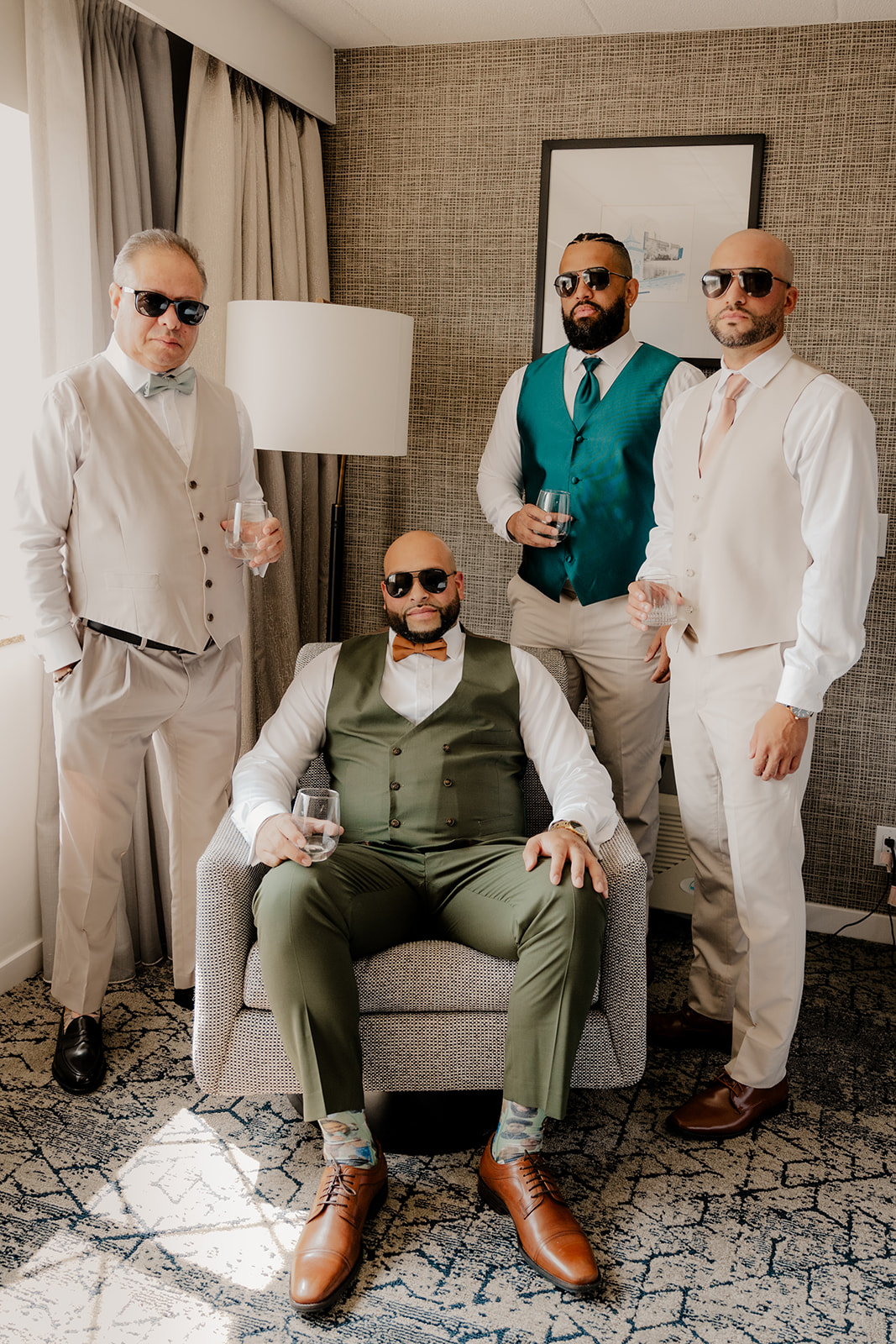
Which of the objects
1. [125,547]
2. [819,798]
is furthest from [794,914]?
[125,547]

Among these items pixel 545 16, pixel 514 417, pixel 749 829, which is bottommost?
pixel 749 829

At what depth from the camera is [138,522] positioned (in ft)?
7.54

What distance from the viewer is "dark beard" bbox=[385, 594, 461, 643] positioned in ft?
7.53

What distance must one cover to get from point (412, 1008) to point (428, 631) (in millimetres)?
744

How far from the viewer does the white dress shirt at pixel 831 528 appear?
6.54ft

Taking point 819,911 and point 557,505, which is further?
point 819,911

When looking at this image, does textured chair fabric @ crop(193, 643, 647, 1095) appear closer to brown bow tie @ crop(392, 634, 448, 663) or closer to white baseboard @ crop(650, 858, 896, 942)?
brown bow tie @ crop(392, 634, 448, 663)

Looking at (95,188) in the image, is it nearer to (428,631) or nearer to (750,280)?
(428,631)

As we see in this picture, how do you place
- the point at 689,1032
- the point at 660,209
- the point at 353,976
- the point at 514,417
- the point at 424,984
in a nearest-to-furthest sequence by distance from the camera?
the point at 353,976 < the point at 424,984 < the point at 689,1032 < the point at 514,417 < the point at 660,209

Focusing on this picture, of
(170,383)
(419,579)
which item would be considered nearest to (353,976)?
(419,579)

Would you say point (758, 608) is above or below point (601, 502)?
below

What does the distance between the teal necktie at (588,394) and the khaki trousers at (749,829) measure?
2.28 feet

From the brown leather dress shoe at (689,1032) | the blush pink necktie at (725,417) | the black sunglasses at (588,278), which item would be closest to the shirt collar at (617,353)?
the black sunglasses at (588,278)

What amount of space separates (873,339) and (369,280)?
1.53 meters
